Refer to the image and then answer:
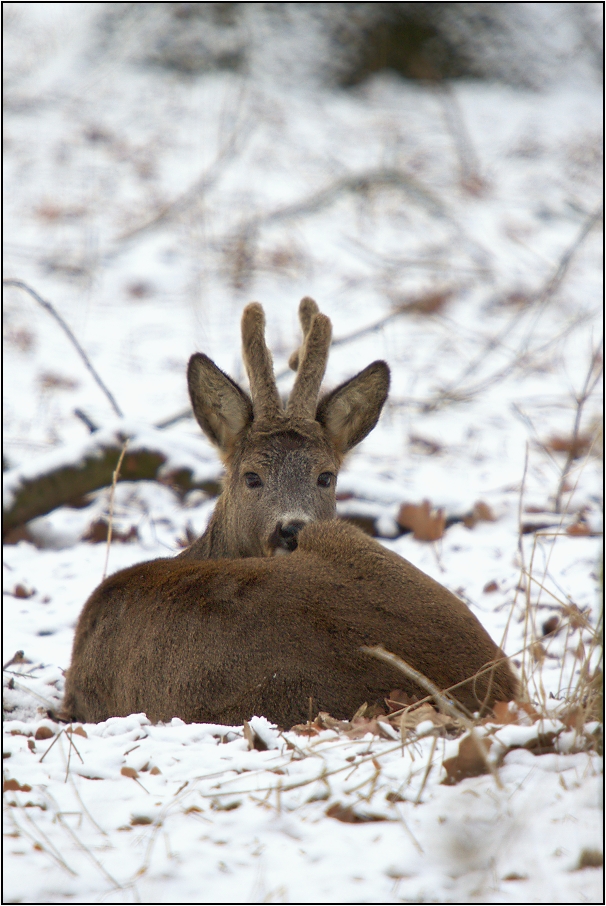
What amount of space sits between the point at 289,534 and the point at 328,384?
577 centimetres

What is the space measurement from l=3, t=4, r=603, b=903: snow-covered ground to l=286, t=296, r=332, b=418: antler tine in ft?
4.97

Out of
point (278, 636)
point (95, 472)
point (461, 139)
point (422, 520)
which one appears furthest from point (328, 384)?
point (461, 139)

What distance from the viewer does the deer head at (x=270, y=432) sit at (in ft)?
15.9

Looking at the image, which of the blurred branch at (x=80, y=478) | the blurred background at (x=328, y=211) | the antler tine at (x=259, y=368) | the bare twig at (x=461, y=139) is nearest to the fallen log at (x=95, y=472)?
the blurred branch at (x=80, y=478)

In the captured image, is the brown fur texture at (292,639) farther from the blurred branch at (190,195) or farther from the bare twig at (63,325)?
the blurred branch at (190,195)

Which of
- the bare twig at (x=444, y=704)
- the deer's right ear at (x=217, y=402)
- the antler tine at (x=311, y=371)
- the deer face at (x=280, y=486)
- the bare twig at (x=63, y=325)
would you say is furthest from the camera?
the bare twig at (x=63, y=325)

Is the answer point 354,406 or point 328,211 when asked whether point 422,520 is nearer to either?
point 354,406

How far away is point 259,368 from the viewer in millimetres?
5133

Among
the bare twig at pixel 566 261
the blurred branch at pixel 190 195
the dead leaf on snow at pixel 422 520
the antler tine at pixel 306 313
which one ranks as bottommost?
the dead leaf on snow at pixel 422 520

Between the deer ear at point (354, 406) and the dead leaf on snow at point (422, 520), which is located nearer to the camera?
the deer ear at point (354, 406)

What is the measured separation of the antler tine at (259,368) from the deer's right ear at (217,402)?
0.08m

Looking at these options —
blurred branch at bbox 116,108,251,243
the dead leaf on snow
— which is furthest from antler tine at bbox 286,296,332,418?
blurred branch at bbox 116,108,251,243

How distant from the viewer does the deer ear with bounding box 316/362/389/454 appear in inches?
207

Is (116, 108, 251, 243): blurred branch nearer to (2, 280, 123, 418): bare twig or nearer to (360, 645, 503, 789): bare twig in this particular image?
(2, 280, 123, 418): bare twig
